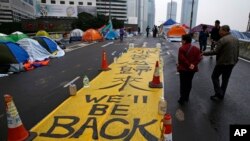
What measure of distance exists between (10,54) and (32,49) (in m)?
2.42

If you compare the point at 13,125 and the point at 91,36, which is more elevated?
the point at 91,36

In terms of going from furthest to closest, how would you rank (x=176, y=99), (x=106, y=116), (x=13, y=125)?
(x=176, y=99) → (x=106, y=116) → (x=13, y=125)

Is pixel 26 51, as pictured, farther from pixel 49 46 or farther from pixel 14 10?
pixel 14 10

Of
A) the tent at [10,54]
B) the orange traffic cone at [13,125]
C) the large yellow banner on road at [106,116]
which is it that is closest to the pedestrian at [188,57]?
the large yellow banner on road at [106,116]

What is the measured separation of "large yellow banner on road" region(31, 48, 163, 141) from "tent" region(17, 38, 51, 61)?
7.01 meters

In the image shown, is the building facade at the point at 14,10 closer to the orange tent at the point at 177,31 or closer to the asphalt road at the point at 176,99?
the orange tent at the point at 177,31

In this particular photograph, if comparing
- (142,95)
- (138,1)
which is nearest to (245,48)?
(142,95)

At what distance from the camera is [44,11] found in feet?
365

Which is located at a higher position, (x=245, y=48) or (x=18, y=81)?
(x=245, y=48)

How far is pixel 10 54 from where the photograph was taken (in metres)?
11.7

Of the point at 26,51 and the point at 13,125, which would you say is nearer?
the point at 13,125

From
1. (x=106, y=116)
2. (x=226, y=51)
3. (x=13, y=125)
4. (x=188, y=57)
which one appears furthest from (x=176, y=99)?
(x=13, y=125)

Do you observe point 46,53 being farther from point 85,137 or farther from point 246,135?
point 246,135

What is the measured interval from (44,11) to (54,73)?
110352 mm
